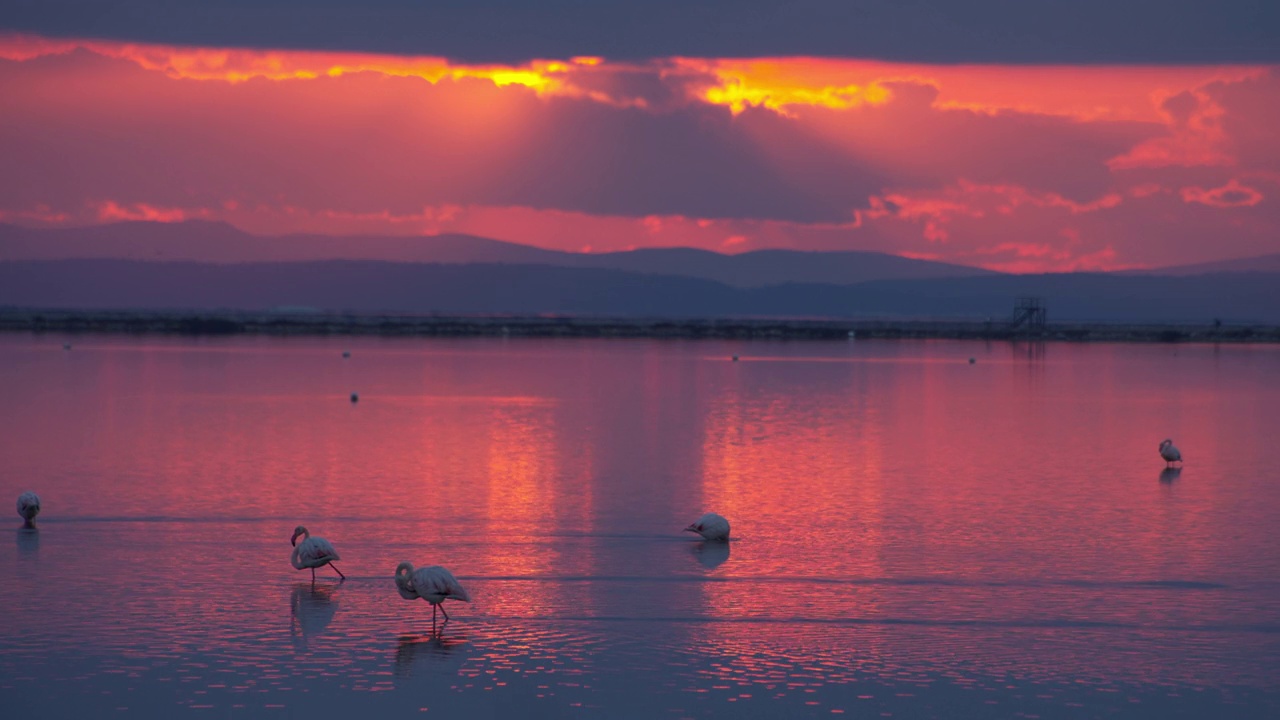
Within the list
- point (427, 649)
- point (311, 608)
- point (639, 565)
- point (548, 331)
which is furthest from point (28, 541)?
point (548, 331)

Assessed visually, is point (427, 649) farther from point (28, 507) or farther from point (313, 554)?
point (28, 507)

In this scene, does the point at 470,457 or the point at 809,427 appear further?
the point at 809,427

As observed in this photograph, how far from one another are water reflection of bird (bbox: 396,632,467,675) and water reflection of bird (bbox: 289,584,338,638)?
968 mm

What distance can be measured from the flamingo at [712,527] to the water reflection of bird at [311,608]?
5.04 m

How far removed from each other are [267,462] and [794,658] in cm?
1627

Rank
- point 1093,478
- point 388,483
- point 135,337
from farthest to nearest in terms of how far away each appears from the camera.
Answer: point 135,337 < point 1093,478 < point 388,483

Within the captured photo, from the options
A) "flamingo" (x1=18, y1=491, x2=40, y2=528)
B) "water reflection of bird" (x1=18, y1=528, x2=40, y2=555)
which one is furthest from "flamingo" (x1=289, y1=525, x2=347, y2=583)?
"flamingo" (x1=18, y1=491, x2=40, y2=528)

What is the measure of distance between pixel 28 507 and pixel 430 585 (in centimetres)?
772

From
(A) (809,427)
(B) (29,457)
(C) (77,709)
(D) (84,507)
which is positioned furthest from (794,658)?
(A) (809,427)

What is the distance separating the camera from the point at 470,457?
2850 centimetres

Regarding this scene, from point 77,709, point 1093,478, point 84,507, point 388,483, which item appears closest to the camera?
point 77,709

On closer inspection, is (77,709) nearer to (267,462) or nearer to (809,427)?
(267,462)

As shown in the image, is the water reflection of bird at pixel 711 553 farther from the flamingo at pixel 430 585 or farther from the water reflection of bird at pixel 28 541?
the water reflection of bird at pixel 28 541

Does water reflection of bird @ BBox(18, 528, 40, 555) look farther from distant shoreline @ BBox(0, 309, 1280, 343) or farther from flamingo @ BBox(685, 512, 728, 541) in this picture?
distant shoreline @ BBox(0, 309, 1280, 343)
